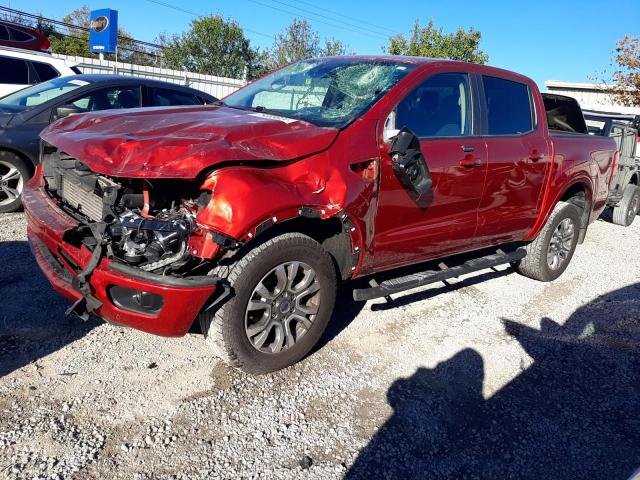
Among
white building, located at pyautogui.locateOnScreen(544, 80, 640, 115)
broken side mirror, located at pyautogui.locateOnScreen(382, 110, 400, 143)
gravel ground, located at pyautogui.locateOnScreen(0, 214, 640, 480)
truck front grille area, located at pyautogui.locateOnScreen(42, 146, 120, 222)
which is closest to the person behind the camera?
gravel ground, located at pyautogui.locateOnScreen(0, 214, 640, 480)

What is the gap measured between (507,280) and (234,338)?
352cm

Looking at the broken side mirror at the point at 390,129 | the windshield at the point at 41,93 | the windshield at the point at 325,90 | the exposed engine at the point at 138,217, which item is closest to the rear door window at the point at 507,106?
the windshield at the point at 325,90

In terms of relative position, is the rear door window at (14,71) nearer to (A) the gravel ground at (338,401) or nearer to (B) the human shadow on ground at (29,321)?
(B) the human shadow on ground at (29,321)

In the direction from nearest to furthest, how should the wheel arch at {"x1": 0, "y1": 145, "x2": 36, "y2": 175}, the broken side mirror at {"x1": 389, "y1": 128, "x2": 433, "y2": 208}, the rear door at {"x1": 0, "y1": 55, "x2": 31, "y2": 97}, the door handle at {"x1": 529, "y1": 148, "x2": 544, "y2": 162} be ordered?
the broken side mirror at {"x1": 389, "y1": 128, "x2": 433, "y2": 208}
the door handle at {"x1": 529, "y1": 148, "x2": 544, "y2": 162}
the wheel arch at {"x1": 0, "y1": 145, "x2": 36, "y2": 175}
the rear door at {"x1": 0, "y1": 55, "x2": 31, "y2": 97}

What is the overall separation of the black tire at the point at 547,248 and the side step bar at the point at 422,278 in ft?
1.39

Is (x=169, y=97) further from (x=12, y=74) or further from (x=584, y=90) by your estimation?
(x=584, y=90)

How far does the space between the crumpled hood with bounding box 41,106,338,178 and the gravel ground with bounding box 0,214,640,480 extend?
1248 millimetres

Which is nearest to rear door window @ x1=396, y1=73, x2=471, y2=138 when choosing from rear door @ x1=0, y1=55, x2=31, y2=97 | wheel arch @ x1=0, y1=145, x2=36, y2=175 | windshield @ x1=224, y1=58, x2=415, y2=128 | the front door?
the front door

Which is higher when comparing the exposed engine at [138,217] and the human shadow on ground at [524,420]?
the exposed engine at [138,217]

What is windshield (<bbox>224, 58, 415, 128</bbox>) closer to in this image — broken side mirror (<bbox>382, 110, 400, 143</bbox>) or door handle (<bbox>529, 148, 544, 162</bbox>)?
broken side mirror (<bbox>382, 110, 400, 143</bbox>)

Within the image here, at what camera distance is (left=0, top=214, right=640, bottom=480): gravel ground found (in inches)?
104

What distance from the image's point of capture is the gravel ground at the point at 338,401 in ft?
8.67

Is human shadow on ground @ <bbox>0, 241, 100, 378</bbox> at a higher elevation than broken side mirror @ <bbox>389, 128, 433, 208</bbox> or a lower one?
lower

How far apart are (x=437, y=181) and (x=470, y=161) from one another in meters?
0.39
